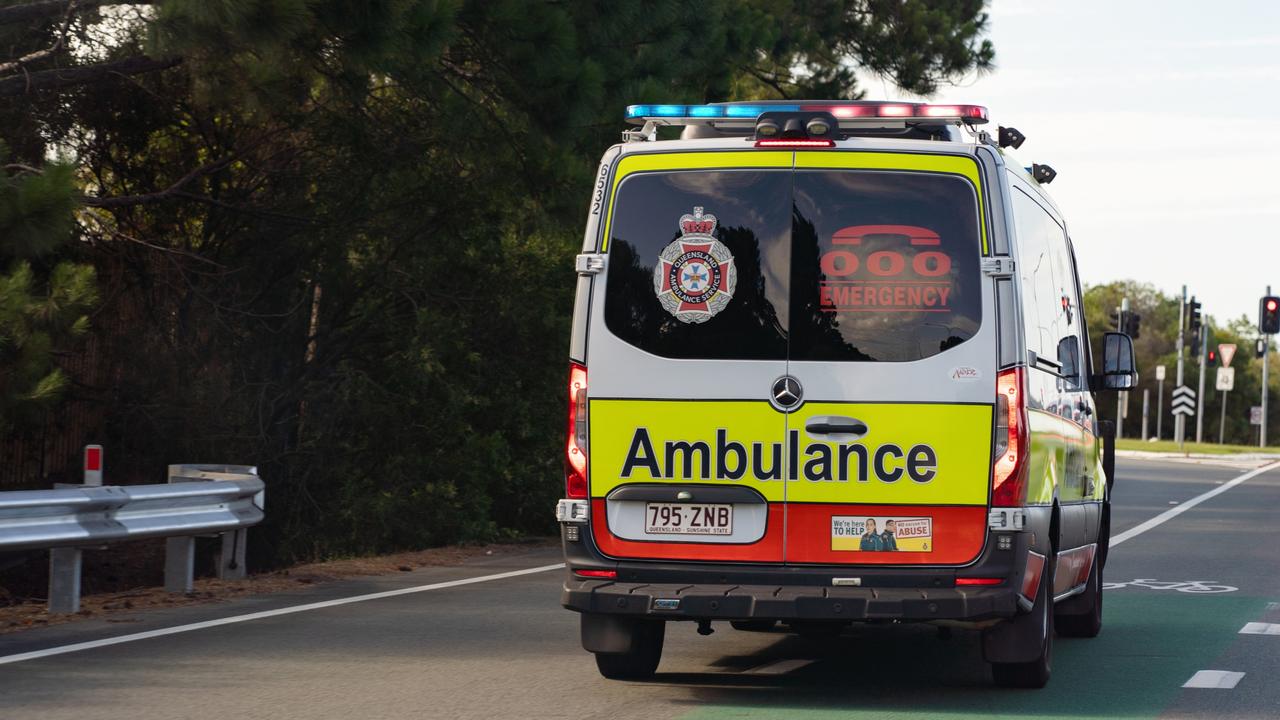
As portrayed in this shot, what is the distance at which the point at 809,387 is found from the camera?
8.02 metres

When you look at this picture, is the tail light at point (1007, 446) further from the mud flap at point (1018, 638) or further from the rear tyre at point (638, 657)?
the rear tyre at point (638, 657)

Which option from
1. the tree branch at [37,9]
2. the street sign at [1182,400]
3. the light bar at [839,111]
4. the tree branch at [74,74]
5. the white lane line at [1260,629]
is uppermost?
the tree branch at [37,9]

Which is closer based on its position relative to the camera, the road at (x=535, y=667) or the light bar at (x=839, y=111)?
the road at (x=535, y=667)

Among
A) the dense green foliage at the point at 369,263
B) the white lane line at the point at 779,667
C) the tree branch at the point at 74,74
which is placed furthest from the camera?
the dense green foliage at the point at 369,263

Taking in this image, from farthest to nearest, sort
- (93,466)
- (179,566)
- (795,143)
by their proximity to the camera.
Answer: (179,566) < (93,466) < (795,143)

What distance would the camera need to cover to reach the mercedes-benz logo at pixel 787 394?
8.02m

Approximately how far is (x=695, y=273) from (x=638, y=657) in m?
1.97

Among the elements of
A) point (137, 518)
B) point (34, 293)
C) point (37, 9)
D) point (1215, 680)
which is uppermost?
point (37, 9)

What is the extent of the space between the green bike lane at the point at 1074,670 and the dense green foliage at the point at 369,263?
264 inches

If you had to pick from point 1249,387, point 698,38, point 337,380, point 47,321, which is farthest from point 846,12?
point 1249,387

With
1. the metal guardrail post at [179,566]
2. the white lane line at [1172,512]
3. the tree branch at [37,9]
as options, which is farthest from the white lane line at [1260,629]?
the tree branch at [37,9]

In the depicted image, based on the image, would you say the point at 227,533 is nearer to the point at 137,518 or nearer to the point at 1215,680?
the point at 137,518

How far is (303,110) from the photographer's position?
60.6ft

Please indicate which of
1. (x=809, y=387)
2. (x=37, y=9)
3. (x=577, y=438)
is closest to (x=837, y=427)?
(x=809, y=387)
